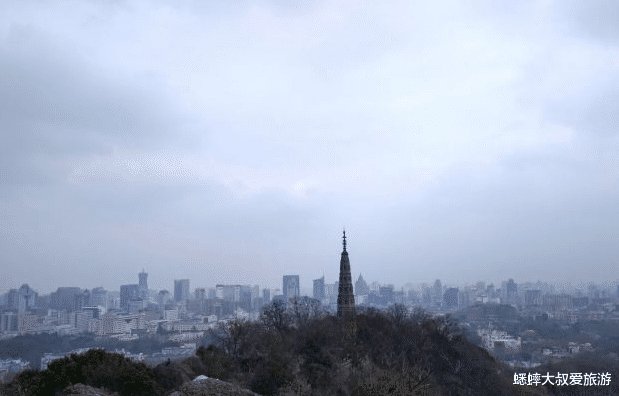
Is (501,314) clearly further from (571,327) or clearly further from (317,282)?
(317,282)

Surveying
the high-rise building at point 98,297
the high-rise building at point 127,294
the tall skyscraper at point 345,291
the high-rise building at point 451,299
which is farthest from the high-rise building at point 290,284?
the tall skyscraper at point 345,291

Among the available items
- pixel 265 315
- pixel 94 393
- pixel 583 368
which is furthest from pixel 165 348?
pixel 94 393

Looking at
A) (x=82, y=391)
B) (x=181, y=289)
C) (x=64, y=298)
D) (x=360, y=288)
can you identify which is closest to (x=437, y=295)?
(x=360, y=288)

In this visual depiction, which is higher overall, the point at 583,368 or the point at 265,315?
the point at 265,315

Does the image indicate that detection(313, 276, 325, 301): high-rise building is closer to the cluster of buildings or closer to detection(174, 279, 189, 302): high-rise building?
the cluster of buildings

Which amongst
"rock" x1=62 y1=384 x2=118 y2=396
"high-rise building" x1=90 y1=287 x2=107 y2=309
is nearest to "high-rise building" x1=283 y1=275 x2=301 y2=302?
"high-rise building" x1=90 y1=287 x2=107 y2=309

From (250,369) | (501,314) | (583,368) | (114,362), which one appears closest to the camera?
(114,362)
